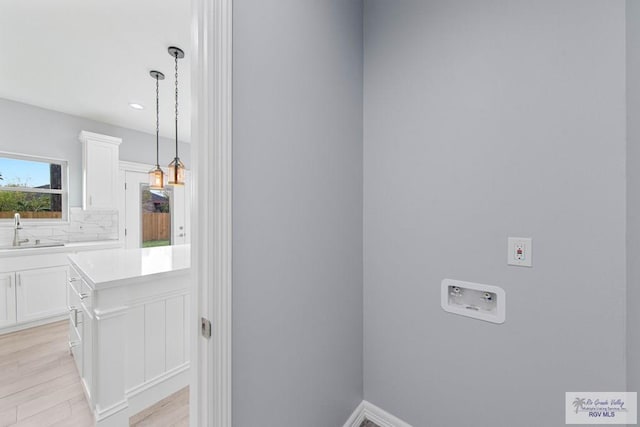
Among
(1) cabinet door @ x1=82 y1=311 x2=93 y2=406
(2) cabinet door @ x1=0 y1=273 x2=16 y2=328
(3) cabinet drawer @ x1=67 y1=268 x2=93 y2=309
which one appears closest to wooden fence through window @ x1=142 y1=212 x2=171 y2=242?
(2) cabinet door @ x1=0 y1=273 x2=16 y2=328

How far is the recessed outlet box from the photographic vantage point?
1164 mm

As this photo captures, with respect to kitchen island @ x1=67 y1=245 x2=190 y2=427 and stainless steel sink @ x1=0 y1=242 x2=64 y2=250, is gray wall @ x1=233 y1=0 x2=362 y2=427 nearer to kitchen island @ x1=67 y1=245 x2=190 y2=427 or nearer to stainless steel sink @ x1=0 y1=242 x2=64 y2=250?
kitchen island @ x1=67 y1=245 x2=190 y2=427

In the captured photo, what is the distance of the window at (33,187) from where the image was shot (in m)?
3.23

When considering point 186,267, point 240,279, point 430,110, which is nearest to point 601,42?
point 430,110

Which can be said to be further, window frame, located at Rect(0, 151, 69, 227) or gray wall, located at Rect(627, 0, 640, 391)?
window frame, located at Rect(0, 151, 69, 227)

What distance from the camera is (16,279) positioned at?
2.88m

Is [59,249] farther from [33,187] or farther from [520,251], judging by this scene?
[520,251]

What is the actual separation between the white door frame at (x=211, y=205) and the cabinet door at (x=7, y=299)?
11.8ft

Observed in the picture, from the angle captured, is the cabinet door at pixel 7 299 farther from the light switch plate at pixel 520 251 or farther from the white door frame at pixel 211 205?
the light switch plate at pixel 520 251

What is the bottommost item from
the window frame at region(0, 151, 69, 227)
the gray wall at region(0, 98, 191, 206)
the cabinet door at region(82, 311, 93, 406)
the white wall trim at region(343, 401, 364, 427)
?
the white wall trim at region(343, 401, 364, 427)

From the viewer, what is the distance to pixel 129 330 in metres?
1.59

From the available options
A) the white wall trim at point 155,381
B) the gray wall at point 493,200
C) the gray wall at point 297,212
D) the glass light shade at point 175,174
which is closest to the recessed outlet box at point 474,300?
the gray wall at point 493,200

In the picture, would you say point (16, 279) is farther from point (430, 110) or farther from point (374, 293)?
point (430, 110)

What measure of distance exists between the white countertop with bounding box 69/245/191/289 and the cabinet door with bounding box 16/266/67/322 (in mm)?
1524
